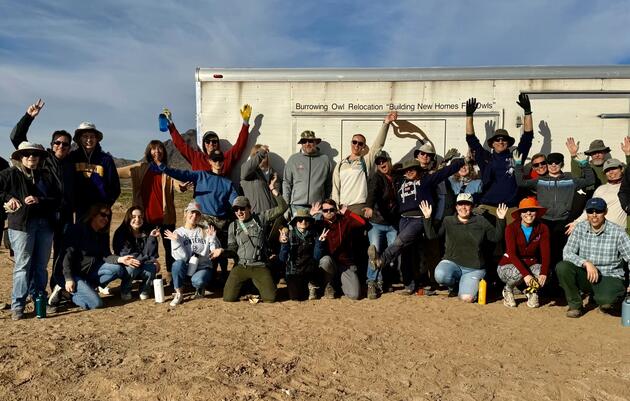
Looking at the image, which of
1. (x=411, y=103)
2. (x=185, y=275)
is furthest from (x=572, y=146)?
(x=185, y=275)

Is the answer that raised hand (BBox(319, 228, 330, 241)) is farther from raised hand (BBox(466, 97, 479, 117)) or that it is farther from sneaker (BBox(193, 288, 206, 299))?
raised hand (BBox(466, 97, 479, 117))

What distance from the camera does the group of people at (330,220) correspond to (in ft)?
18.9

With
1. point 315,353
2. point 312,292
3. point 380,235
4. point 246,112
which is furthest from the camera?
point 246,112

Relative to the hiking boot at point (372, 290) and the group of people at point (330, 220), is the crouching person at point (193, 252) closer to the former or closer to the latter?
the group of people at point (330, 220)

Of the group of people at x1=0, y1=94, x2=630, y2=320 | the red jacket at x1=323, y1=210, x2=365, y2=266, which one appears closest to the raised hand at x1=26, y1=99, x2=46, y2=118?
the group of people at x1=0, y1=94, x2=630, y2=320

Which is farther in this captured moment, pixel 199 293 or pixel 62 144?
pixel 199 293

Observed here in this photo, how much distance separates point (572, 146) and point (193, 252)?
223 inches

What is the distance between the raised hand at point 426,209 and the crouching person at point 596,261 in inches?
66.6

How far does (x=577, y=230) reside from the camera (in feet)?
19.2

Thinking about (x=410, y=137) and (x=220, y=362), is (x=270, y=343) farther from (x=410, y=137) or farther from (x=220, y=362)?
(x=410, y=137)

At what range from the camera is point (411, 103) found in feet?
24.1

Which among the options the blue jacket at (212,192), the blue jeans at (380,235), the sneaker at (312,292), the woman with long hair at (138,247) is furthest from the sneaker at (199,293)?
the blue jeans at (380,235)

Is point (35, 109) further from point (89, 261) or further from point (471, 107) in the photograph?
point (471, 107)

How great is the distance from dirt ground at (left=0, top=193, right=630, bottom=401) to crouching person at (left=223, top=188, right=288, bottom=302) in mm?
242
